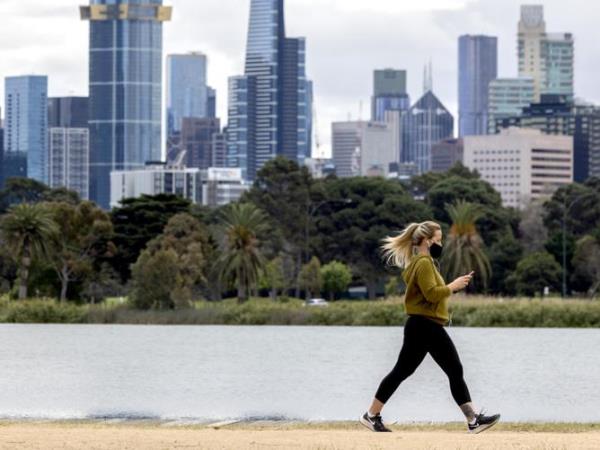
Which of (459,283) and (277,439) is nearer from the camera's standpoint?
(277,439)

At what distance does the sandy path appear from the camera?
702 inches

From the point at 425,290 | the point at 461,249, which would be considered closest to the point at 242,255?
the point at 461,249

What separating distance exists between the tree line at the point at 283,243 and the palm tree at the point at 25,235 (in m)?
0.06

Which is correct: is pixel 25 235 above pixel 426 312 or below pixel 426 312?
below

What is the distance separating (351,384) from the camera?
35.7m

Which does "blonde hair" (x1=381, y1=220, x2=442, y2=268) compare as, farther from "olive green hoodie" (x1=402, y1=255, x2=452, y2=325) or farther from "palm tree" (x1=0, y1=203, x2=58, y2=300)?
"palm tree" (x1=0, y1=203, x2=58, y2=300)

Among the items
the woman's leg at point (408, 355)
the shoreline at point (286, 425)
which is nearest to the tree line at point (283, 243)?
the shoreline at point (286, 425)

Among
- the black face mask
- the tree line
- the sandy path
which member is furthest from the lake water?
the tree line

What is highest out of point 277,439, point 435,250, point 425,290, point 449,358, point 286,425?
point 435,250

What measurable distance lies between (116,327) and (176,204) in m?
29.8

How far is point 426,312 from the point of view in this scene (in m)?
19.2

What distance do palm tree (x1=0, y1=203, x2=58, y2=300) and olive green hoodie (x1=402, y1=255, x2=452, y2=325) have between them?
207 feet

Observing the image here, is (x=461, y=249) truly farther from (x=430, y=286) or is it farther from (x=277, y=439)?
(x=277, y=439)

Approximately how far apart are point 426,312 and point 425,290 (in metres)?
0.29
